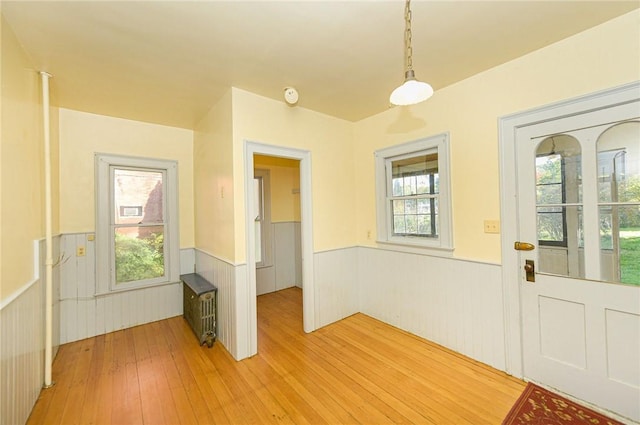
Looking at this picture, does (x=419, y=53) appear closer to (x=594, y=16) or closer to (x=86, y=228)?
(x=594, y=16)

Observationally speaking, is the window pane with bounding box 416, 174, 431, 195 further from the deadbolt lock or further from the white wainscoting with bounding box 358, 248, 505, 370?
the deadbolt lock

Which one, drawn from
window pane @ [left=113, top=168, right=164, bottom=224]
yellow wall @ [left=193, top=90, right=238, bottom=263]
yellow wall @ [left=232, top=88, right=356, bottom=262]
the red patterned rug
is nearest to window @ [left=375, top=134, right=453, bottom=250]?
yellow wall @ [left=232, top=88, right=356, bottom=262]

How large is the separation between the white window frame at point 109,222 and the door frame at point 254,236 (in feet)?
5.15

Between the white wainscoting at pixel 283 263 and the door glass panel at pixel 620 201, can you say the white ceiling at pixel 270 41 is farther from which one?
the white wainscoting at pixel 283 263

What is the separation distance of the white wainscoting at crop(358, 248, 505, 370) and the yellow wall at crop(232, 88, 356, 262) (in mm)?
621

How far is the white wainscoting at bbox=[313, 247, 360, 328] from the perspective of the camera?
3124mm

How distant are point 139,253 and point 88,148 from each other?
1361 millimetres

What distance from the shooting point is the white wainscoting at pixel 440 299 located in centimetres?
229

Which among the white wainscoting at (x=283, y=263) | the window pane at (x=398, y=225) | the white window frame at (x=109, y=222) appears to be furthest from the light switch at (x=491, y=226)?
the white window frame at (x=109, y=222)

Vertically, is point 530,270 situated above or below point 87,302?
above

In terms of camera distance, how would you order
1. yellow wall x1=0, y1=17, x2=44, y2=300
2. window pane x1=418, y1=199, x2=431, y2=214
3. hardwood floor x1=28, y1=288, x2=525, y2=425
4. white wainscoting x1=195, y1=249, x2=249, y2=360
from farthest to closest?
window pane x1=418, y1=199, x2=431, y2=214 → white wainscoting x1=195, y1=249, x2=249, y2=360 → hardwood floor x1=28, y1=288, x2=525, y2=425 → yellow wall x1=0, y1=17, x2=44, y2=300

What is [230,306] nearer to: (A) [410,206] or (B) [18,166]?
(B) [18,166]

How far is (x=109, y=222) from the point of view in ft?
10.3

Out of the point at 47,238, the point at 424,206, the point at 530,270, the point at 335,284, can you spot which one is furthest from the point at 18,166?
the point at 530,270
